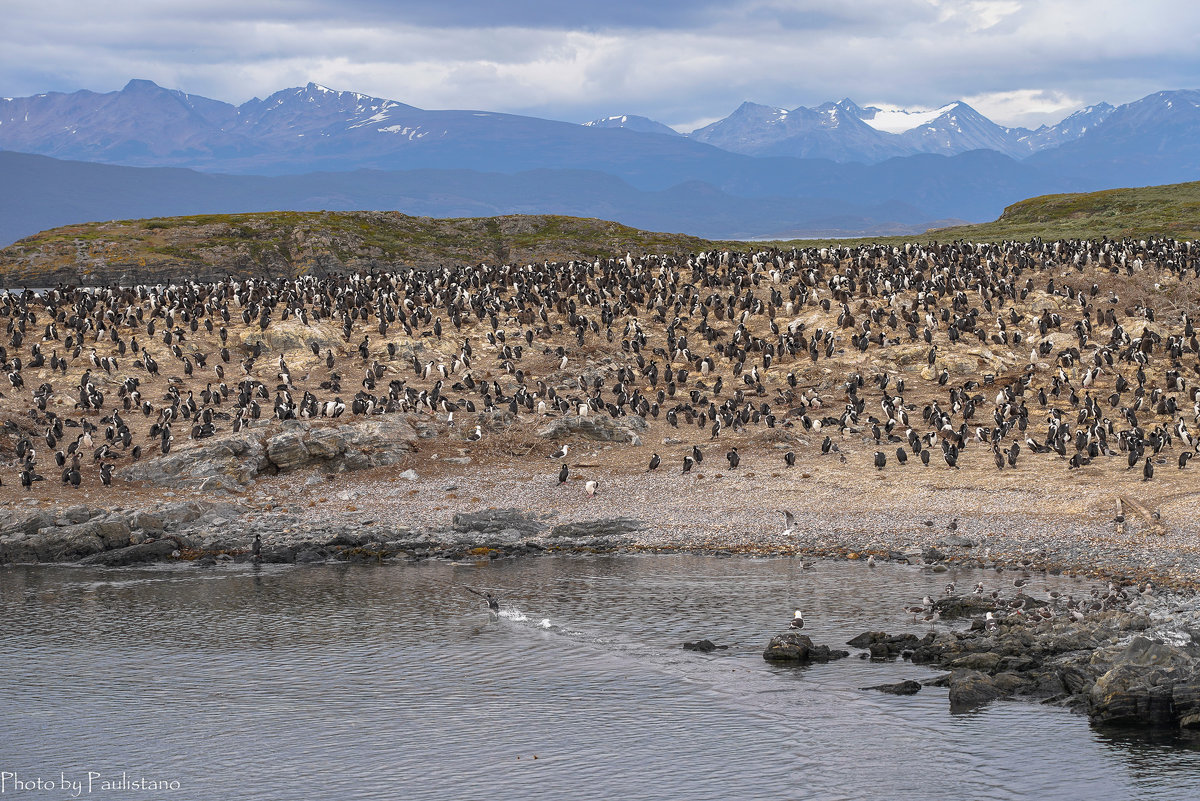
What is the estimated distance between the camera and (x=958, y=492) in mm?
33031

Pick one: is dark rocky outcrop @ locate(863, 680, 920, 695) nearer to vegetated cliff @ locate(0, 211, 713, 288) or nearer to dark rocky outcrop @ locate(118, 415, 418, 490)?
dark rocky outcrop @ locate(118, 415, 418, 490)

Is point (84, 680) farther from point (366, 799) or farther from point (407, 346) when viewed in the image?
point (407, 346)

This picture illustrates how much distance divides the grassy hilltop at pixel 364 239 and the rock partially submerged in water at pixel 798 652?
67.2 metres

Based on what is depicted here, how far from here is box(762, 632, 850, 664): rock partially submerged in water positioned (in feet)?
73.2

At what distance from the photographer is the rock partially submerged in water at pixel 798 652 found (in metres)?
22.3

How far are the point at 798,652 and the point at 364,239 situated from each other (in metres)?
82.5

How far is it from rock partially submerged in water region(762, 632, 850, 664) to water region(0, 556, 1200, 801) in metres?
0.30

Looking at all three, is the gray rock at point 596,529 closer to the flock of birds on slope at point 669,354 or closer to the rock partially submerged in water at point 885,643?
the flock of birds on slope at point 669,354

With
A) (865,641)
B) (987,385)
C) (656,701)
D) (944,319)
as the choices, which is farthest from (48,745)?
(944,319)

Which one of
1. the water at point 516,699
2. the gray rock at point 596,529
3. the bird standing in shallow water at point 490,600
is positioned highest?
the gray rock at point 596,529

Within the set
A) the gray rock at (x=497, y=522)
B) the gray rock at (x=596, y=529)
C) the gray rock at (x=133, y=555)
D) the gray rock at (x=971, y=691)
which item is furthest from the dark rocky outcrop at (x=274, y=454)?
the gray rock at (x=971, y=691)

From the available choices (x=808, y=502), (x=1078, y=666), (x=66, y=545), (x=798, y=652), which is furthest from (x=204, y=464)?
(x=1078, y=666)

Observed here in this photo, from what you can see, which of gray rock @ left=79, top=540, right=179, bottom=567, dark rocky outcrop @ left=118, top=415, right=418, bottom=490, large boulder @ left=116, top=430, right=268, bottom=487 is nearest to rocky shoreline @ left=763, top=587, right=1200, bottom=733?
gray rock @ left=79, top=540, right=179, bottom=567

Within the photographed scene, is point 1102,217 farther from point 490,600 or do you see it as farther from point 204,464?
point 490,600
